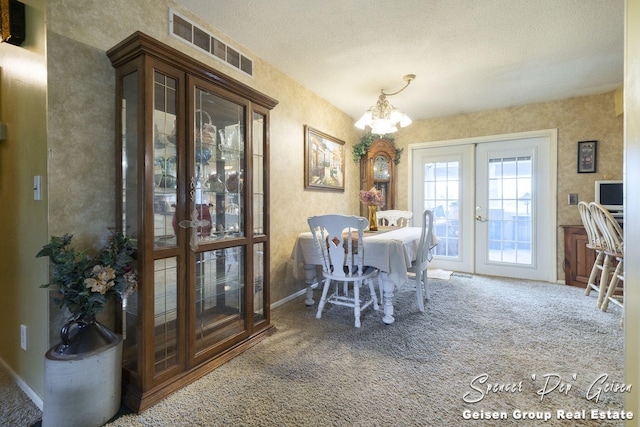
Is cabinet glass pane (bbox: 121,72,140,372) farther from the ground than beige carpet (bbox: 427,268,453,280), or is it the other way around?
cabinet glass pane (bbox: 121,72,140,372)

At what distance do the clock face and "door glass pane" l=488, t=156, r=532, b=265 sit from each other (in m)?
1.48

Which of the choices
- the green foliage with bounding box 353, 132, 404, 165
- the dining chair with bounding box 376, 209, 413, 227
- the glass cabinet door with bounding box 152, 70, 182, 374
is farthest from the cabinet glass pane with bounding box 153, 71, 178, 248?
the green foliage with bounding box 353, 132, 404, 165

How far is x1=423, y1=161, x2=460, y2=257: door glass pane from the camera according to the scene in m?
4.52

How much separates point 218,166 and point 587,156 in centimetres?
443

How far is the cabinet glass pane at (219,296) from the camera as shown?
74.6 inches

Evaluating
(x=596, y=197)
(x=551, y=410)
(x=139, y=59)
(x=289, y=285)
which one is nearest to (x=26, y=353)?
(x=139, y=59)

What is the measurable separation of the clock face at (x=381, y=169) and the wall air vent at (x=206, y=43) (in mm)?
A: 2588

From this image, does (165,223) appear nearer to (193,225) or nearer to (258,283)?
(193,225)

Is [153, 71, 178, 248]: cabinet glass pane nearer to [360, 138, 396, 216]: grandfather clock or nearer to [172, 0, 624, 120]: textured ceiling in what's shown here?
[172, 0, 624, 120]: textured ceiling

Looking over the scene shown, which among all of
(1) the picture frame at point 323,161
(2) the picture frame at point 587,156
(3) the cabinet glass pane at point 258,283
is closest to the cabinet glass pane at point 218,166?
(3) the cabinet glass pane at point 258,283

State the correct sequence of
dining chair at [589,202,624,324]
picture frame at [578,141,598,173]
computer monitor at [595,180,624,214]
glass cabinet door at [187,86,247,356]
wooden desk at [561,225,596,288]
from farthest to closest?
picture frame at [578,141,598,173], wooden desk at [561,225,596,288], computer monitor at [595,180,624,214], dining chair at [589,202,624,324], glass cabinet door at [187,86,247,356]

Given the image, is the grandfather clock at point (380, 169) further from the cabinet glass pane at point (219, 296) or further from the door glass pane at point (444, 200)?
the cabinet glass pane at point (219, 296)

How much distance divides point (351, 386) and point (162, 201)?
148 cm

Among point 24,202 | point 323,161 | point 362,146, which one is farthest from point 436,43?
point 24,202
